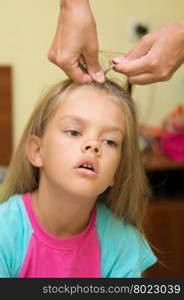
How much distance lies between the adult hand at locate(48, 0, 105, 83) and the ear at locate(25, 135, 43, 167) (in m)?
0.23

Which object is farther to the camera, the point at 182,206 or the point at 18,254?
the point at 182,206

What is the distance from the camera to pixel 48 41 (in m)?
2.48

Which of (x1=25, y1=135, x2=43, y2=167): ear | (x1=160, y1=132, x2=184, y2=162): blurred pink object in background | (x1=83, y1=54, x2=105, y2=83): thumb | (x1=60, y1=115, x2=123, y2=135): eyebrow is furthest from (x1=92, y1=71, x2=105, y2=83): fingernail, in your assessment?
(x1=160, y1=132, x2=184, y2=162): blurred pink object in background

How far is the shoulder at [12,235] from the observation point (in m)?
0.97

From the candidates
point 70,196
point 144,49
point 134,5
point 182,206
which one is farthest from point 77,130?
point 134,5

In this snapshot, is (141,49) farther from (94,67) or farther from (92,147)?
(92,147)

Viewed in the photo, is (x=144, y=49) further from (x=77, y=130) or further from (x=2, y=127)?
(x=2, y=127)

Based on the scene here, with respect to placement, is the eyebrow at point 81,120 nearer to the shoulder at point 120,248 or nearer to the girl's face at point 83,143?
the girl's face at point 83,143

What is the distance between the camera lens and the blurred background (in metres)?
2.24

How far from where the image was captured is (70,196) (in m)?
1.03

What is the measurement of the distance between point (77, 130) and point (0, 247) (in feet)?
1.08

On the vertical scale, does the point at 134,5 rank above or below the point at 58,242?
above

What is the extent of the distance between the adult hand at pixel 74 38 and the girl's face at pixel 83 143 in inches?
3.6

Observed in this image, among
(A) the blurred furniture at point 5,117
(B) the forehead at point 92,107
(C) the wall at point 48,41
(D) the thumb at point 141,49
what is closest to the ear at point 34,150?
(B) the forehead at point 92,107
